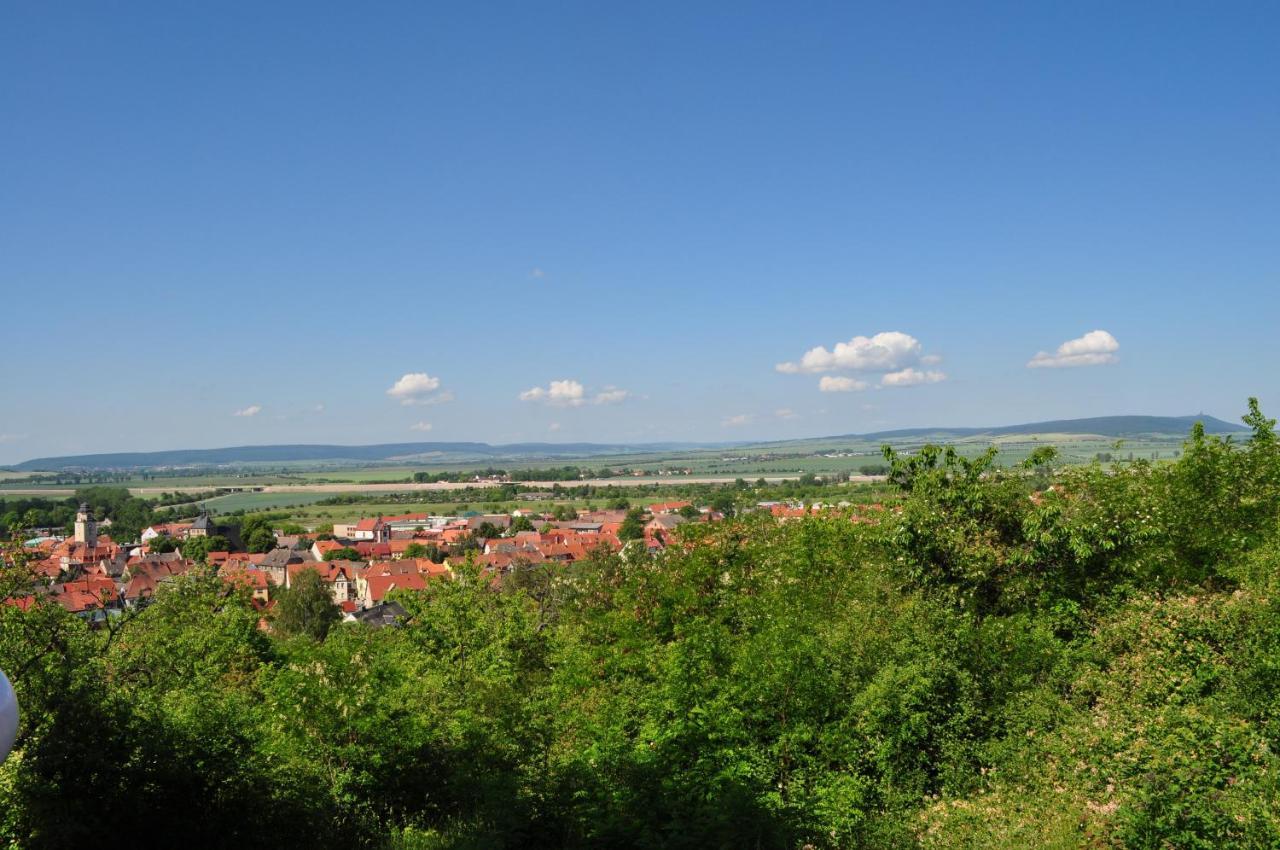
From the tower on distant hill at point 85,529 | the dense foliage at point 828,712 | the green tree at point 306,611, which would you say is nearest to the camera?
the dense foliage at point 828,712

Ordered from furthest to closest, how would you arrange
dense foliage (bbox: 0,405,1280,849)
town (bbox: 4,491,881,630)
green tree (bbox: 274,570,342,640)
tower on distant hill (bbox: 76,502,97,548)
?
1. tower on distant hill (bbox: 76,502,97,548)
2. town (bbox: 4,491,881,630)
3. green tree (bbox: 274,570,342,640)
4. dense foliage (bbox: 0,405,1280,849)

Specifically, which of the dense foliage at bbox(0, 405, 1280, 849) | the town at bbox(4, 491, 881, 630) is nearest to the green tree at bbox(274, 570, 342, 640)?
the town at bbox(4, 491, 881, 630)

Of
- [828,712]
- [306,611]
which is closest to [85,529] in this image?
[306,611]

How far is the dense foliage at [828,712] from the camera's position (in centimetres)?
940

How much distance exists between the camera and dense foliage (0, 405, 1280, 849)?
9398 millimetres

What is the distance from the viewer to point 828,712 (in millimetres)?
11891

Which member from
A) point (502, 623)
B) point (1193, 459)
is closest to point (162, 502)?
point (502, 623)

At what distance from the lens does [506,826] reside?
9547 mm

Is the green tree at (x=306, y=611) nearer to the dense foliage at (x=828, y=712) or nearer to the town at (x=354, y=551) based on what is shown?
the town at (x=354, y=551)

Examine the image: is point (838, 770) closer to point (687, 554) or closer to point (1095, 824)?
point (1095, 824)

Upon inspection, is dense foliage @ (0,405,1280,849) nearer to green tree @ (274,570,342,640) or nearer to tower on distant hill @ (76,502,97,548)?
green tree @ (274,570,342,640)

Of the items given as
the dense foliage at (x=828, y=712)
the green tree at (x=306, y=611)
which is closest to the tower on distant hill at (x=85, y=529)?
the green tree at (x=306, y=611)

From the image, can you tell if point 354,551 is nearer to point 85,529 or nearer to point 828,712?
point 85,529

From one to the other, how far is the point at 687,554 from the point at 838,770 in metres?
9.56
